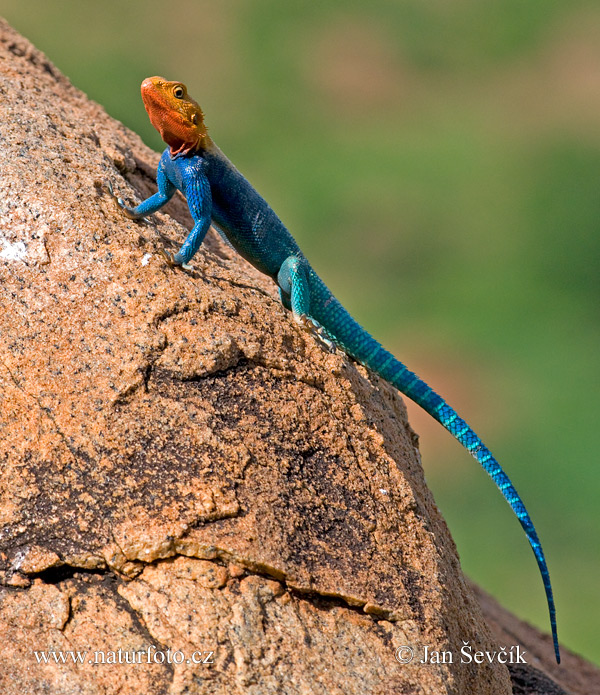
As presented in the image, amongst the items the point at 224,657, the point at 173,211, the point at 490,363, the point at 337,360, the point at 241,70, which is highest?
the point at 241,70

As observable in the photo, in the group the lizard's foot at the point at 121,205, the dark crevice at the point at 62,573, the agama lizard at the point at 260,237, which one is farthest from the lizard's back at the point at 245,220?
the dark crevice at the point at 62,573

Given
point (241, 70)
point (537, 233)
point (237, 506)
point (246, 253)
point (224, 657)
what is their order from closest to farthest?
point (224, 657), point (237, 506), point (246, 253), point (537, 233), point (241, 70)

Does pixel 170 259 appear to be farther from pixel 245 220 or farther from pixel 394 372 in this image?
pixel 394 372

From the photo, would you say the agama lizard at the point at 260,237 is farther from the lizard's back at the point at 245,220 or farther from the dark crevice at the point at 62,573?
the dark crevice at the point at 62,573

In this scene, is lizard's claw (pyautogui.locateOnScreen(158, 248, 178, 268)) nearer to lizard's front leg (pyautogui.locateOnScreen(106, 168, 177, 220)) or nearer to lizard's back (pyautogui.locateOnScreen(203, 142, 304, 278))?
lizard's front leg (pyautogui.locateOnScreen(106, 168, 177, 220))

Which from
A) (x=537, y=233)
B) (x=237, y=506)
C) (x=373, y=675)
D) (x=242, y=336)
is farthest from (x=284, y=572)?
(x=537, y=233)

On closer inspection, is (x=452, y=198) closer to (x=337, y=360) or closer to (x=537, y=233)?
(x=537, y=233)

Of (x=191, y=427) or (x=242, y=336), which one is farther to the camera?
(x=242, y=336)
